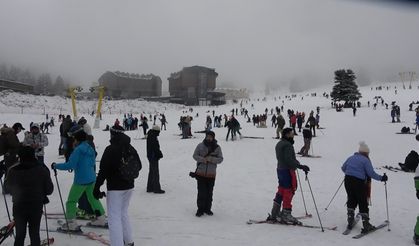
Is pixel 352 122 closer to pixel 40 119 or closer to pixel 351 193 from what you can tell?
pixel 351 193

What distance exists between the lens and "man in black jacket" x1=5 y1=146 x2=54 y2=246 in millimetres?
5254

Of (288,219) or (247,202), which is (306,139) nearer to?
(247,202)

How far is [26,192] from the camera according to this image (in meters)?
5.26

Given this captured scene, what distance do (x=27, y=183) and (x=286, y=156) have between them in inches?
170

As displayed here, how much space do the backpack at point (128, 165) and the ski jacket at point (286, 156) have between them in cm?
303

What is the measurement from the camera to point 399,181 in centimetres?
1327

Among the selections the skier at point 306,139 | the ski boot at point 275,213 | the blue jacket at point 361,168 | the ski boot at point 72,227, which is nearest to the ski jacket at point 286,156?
the ski boot at point 275,213

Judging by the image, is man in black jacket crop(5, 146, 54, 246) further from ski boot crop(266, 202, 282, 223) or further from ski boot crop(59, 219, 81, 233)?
ski boot crop(266, 202, 282, 223)

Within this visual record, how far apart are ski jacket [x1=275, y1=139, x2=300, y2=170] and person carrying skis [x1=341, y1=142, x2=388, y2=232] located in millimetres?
958

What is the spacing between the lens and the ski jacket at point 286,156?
738 cm

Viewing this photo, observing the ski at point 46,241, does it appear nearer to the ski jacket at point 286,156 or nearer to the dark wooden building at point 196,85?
→ the ski jacket at point 286,156

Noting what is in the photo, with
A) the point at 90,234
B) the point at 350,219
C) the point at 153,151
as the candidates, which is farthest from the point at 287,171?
the point at 153,151

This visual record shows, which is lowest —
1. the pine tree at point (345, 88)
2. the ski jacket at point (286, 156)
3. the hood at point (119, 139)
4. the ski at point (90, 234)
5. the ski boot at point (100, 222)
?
the ski at point (90, 234)

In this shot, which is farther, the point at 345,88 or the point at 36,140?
the point at 345,88
